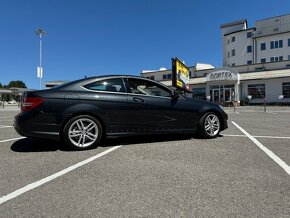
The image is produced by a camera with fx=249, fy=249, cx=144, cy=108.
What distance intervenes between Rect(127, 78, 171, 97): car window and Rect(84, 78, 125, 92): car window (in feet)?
0.71

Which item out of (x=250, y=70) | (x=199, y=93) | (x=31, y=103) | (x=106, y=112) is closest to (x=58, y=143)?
(x=31, y=103)

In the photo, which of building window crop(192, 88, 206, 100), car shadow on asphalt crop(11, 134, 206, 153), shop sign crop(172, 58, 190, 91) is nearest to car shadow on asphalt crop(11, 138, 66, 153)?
car shadow on asphalt crop(11, 134, 206, 153)

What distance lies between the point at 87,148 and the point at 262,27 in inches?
2117

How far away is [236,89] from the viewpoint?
108 feet

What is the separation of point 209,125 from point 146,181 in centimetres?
345

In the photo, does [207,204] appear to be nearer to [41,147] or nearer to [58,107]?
[58,107]

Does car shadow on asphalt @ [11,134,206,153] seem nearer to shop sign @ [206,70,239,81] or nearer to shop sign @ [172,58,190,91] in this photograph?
shop sign @ [172,58,190,91]

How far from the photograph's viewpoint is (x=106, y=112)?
198 inches

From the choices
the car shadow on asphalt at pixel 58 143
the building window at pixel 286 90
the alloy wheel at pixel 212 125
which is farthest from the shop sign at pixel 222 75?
the car shadow on asphalt at pixel 58 143

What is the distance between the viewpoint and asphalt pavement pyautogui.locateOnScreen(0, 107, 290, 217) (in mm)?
2424

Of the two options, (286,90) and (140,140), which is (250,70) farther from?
(140,140)

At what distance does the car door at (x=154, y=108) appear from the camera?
5.34 meters

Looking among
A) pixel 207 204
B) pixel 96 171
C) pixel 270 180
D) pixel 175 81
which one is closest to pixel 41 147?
pixel 96 171

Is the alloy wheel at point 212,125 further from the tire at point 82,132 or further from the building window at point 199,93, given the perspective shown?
the building window at point 199,93
